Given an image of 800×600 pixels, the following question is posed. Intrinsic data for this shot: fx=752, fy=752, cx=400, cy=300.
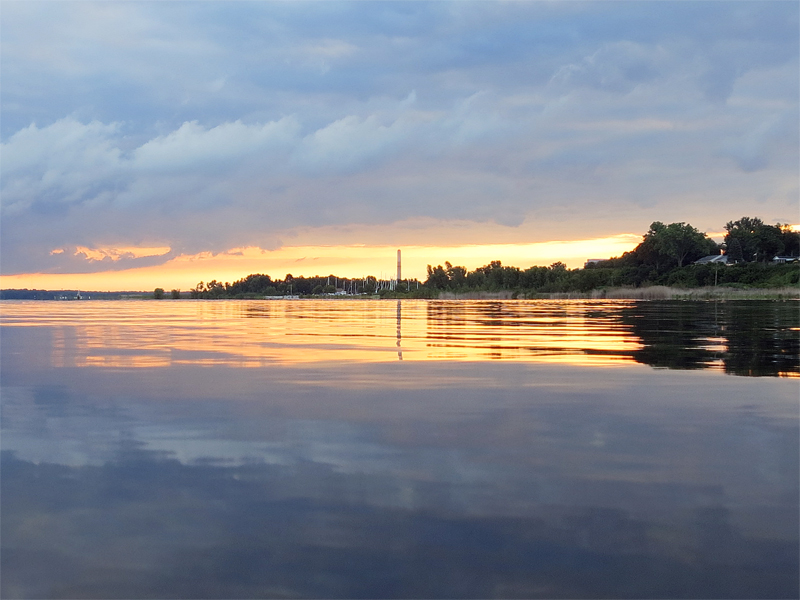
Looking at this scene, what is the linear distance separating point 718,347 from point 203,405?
14075mm

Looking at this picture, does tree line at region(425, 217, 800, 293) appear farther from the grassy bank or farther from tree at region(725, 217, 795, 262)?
the grassy bank

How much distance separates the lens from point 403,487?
20.4 ft

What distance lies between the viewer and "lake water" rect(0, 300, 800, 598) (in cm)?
451

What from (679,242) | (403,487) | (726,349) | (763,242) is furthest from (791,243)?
(403,487)

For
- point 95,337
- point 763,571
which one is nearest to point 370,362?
point 763,571

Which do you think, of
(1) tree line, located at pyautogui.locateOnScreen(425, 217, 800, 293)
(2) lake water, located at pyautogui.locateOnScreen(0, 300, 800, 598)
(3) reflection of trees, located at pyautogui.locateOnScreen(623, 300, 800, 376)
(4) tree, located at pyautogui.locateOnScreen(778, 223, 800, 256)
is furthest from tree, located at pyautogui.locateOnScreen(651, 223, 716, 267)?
(2) lake water, located at pyautogui.locateOnScreen(0, 300, 800, 598)

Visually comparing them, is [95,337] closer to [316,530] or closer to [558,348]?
[558,348]

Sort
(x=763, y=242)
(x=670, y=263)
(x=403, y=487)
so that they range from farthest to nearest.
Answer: (x=670, y=263) → (x=763, y=242) → (x=403, y=487)

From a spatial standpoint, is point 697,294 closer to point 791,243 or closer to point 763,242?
point 763,242

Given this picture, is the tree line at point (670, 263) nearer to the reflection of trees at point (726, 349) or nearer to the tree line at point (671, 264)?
the tree line at point (671, 264)

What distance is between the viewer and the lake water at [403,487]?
178 inches

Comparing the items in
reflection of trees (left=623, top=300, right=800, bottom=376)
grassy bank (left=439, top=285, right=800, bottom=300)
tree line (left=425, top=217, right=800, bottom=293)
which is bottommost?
reflection of trees (left=623, top=300, right=800, bottom=376)

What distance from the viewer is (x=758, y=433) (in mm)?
8242

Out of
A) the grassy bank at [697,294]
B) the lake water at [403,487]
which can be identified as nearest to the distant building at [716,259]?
the grassy bank at [697,294]
